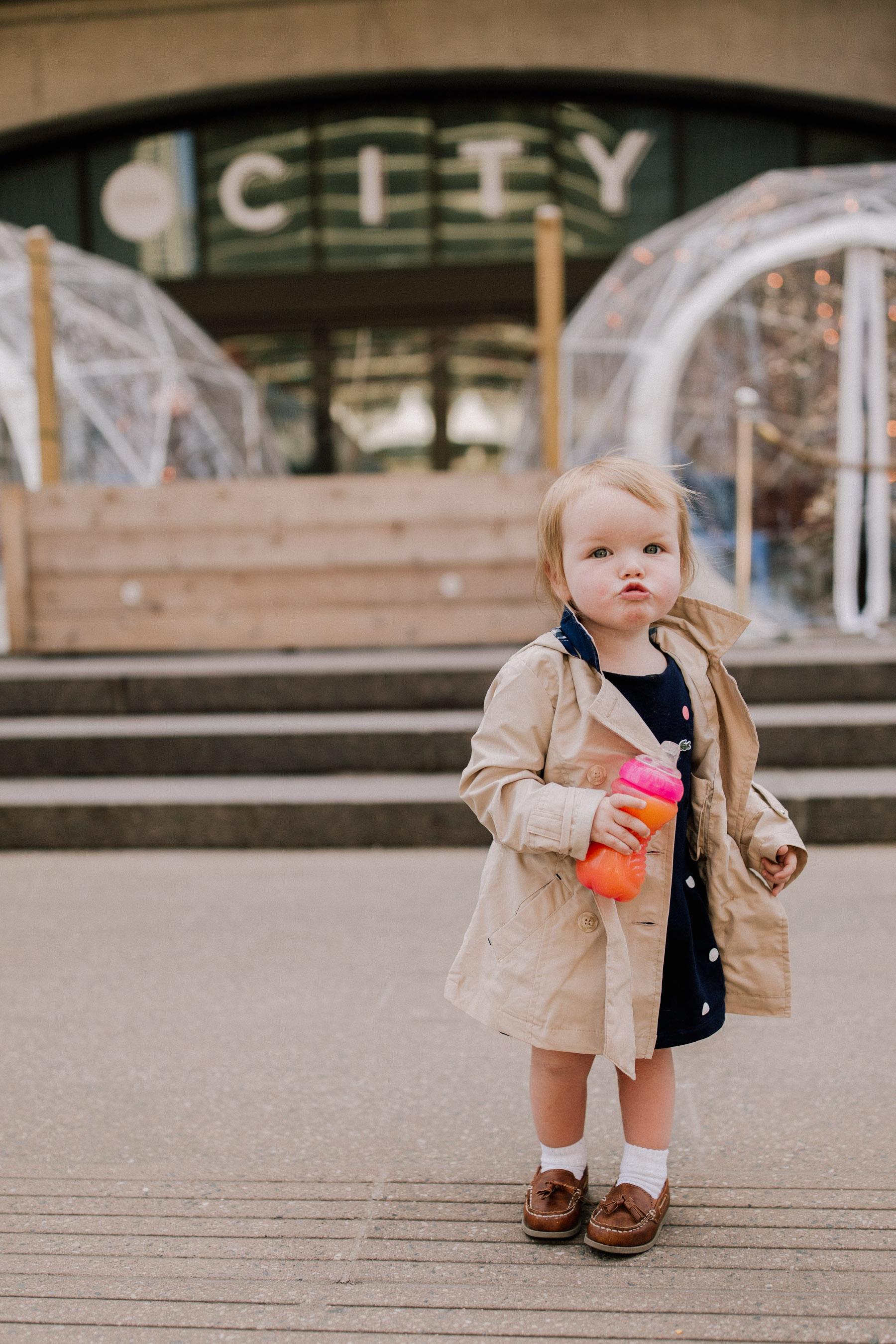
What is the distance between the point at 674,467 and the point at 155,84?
1209 centimetres

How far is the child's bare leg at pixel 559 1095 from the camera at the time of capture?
78.0 inches

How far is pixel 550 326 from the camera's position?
697 cm

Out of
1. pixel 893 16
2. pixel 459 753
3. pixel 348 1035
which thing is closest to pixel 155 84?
pixel 893 16

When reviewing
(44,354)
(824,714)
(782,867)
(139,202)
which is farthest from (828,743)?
(139,202)

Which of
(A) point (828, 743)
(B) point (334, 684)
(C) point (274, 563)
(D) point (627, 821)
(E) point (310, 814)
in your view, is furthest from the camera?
(C) point (274, 563)

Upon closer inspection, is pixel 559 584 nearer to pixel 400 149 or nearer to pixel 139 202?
pixel 400 149

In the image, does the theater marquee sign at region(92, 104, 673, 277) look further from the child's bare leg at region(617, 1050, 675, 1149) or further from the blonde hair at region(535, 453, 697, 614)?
the child's bare leg at region(617, 1050, 675, 1149)

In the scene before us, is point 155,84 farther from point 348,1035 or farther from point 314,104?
point 348,1035

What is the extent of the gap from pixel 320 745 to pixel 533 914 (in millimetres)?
3160

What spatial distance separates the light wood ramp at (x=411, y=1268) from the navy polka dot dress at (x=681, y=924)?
400mm

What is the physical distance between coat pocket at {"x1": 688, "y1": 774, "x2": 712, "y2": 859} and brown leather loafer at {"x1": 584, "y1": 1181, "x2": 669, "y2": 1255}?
623 millimetres

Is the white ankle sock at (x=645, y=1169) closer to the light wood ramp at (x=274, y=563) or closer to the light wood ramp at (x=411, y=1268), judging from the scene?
the light wood ramp at (x=411, y=1268)

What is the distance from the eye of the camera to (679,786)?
1756mm

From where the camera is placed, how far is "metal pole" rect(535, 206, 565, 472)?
22.6 feet
